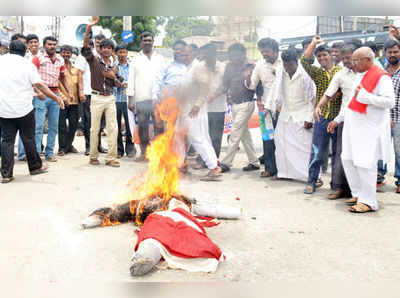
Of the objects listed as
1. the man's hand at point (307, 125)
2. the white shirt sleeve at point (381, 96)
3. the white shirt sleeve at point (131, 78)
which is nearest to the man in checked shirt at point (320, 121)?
the man's hand at point (307, 125)

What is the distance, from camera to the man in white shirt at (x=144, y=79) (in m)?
7.29

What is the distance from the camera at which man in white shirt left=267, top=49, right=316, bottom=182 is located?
596 cm

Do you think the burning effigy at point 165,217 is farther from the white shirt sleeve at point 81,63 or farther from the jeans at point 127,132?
the white shirt sleeve at point 81,63

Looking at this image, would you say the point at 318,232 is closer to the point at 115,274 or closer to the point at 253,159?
the point at 115,274

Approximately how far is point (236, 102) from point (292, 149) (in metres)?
1.31

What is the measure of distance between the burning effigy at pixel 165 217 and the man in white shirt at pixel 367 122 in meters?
1.53

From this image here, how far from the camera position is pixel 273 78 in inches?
250

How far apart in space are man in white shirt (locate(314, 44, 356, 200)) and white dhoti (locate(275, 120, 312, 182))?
0.73 m

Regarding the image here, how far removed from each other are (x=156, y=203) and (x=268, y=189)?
2276mm

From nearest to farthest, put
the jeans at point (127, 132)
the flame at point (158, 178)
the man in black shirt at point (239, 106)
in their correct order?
the flame at point (158, 178)
the man in black shirt at point (239, 106)
the jeans at point (127, 132)

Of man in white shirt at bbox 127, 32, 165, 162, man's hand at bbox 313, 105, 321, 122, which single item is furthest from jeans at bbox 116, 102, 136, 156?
man's hand at bbox 313, 105, 321, 122

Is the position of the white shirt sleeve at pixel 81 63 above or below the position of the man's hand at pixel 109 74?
above

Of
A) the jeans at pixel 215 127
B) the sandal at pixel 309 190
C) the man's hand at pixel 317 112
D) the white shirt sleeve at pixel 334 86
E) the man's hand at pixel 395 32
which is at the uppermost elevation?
the man's hand at pixel 395 32

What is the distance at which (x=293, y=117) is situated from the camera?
6148 mm
